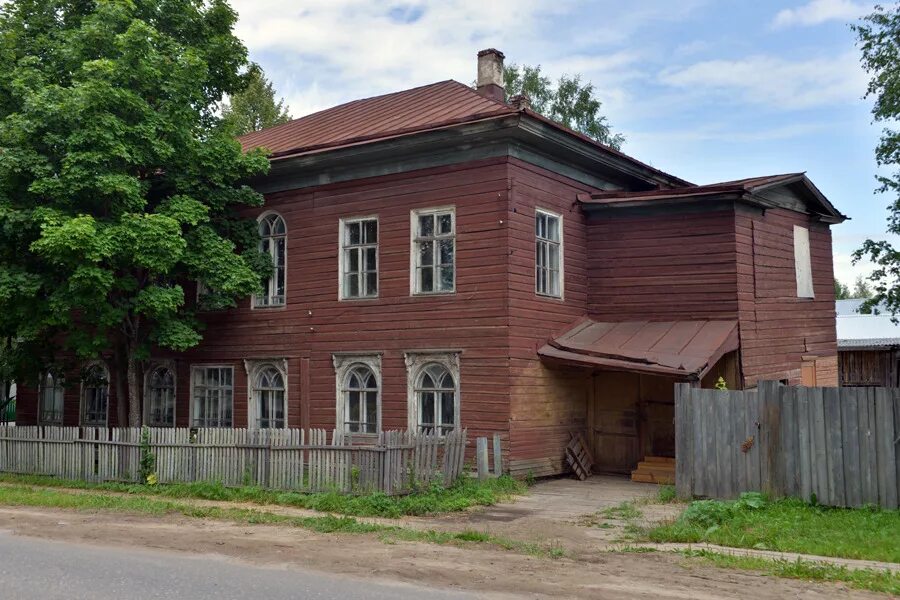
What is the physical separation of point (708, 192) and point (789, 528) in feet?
26.2

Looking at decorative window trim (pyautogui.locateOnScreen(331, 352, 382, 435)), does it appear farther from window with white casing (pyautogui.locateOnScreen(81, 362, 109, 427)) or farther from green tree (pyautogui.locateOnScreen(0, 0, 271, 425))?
window with white casing (pyautogui.locateOnScreen(81, 362, 109, 427))

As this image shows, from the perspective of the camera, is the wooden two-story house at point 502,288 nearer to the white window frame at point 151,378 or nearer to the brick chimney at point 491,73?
the brick chimney at point 491,73

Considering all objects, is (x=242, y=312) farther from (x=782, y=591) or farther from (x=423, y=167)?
(x=782, y=591)

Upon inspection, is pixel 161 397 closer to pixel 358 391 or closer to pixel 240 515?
pixel 358 391

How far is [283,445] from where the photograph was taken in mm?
13852

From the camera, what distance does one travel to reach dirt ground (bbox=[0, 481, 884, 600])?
7.56 meters

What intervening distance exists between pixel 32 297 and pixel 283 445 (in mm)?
6361

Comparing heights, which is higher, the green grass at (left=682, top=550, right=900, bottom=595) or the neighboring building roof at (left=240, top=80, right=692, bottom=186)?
the neighboring building roof at (left=240, top=80, right=692, bottom=186)

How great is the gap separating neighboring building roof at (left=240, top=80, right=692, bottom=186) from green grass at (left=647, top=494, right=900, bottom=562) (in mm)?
7475

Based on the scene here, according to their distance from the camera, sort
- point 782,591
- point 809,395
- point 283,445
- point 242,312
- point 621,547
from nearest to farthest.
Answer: point 782,591
point 621,547
point 809,395
point 283,445
point 242,312

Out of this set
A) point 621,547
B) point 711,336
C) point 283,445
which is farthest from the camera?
point 711,336

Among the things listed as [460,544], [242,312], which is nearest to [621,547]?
[460,544]

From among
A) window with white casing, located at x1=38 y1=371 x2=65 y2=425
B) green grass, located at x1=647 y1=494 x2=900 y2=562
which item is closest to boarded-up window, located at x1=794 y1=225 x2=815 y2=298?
green grass, located at x1=647 y1=494 x2=900 y2=562

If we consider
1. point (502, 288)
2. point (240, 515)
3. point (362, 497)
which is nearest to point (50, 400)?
point (240, 515)
